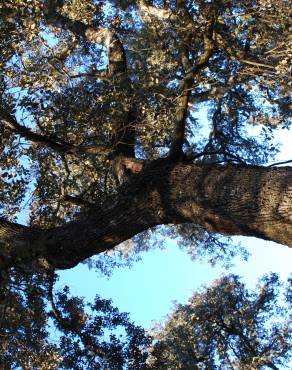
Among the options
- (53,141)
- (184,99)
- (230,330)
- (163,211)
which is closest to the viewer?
(163,211)

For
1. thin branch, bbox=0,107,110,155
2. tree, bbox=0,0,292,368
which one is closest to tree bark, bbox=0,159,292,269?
tree, bbox=0,0,292,368

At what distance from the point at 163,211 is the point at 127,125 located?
2.58 meters

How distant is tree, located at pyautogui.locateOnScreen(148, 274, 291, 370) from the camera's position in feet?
55.5

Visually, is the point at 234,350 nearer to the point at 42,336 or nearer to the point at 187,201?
the point at 42,336

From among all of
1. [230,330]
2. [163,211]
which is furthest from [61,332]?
[230,330]

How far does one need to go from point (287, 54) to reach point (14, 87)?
5805mm

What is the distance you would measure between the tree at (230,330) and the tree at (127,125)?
740 centimetres

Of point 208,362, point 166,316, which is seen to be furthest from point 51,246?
point 166,316

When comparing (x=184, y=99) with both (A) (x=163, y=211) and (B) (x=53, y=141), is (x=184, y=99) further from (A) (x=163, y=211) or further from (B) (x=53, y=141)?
(B) (x=53, y=141)

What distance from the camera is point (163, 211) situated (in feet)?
25.2

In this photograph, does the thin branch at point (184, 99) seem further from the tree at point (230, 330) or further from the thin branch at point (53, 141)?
the tree at point (230, 330)

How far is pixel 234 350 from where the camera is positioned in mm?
17516

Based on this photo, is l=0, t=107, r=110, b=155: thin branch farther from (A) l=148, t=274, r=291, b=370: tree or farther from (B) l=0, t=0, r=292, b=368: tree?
(A) l=148, t=274, r=291, b=370: tree

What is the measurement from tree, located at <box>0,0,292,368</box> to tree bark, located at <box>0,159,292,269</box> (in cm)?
2
